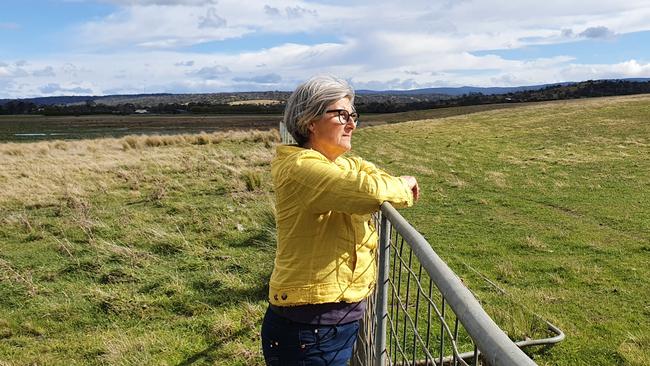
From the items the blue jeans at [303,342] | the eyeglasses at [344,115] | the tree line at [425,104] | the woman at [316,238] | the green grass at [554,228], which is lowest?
the green grass at [554,228]

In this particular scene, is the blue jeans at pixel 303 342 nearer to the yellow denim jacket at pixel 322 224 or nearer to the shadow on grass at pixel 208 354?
the yellow denim jacket at pixel 322 224

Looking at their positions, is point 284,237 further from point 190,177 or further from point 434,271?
point 190,177

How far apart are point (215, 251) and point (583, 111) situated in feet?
128

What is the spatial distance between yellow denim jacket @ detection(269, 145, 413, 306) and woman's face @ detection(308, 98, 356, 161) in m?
0.12

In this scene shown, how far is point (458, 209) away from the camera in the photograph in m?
11.5

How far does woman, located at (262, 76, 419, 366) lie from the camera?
86.4 inches

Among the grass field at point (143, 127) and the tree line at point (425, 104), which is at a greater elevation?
the tree line at point (425, 104)

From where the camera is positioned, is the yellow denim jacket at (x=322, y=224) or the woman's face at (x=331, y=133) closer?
the yellow denim jacket at (x=322, y=224)

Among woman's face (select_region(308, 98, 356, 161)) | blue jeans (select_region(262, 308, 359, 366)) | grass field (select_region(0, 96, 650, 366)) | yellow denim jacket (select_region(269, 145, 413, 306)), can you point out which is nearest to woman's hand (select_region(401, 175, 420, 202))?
Answer: yellow denim jacket (select_region(269, 145, 413, 306))

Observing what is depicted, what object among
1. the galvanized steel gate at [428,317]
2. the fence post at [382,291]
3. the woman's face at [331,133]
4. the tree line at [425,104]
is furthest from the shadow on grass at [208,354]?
the tree line at [425,104]

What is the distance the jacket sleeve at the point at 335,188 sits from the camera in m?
2.06

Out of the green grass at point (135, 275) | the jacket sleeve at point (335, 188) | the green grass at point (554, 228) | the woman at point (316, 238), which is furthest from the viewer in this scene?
the green grass at point (554, 228)

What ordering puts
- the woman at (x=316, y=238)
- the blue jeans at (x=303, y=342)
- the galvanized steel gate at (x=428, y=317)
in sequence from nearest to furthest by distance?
the galvanized steel gate at (x=428, y=317)
the woman at (x=316, y=238)
the blue jeans at (x=303, y=342)

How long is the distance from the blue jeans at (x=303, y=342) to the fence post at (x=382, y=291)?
325mm
